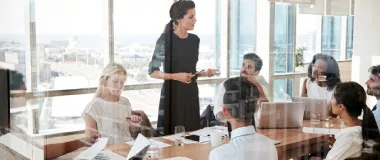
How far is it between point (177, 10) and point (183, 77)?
37 cm

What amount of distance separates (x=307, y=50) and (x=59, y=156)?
4.15 feet

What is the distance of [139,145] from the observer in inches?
78.7

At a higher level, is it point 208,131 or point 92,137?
point 208,131

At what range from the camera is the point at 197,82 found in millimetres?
2006

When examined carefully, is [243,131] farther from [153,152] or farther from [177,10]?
[177,10]

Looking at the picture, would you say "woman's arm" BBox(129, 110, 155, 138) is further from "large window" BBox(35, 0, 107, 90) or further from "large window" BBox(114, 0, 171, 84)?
"large window" BBox(35, 0, 107, 90)

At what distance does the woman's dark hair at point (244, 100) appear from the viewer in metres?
1.43

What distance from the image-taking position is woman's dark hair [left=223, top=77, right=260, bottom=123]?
56.1 inches

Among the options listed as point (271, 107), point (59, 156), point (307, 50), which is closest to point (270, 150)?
point (271, 107)

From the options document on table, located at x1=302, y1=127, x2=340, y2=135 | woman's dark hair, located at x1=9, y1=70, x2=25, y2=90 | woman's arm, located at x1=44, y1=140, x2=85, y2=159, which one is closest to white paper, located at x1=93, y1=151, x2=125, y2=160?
woman's arm, located at x1=44, y1=140, x2=85, y2=159

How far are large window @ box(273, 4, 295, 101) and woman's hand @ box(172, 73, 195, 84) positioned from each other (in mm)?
739

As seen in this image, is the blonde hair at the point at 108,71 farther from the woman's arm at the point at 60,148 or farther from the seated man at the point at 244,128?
the seated man at the point at 244,128

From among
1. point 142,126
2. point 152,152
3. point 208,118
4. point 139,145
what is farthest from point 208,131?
point 142,126

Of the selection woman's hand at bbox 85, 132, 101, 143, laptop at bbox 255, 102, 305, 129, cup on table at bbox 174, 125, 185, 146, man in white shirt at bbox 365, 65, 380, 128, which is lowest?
woman's hand at bbox 85, 132, 101, 143
